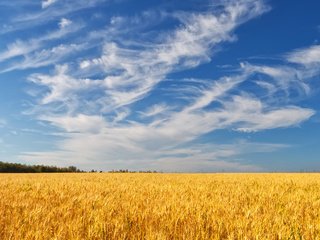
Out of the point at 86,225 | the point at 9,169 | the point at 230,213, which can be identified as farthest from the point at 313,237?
the point at 9,169

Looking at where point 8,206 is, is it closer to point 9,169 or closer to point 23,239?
point 23,239

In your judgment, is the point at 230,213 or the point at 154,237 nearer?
the point at 154,237

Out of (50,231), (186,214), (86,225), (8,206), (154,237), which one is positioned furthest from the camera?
(8,206)

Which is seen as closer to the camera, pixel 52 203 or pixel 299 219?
pixel 299 219

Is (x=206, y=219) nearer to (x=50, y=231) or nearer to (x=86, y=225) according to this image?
(x=86, y=225)

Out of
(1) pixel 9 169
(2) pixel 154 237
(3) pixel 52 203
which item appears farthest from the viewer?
(1) pixel 9 169

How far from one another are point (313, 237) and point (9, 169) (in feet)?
251

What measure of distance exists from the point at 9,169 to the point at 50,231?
247ft

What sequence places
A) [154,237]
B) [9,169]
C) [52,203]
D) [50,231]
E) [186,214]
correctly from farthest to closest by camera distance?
[9,169], [52,203], [186,214], [50,231], [154,237]

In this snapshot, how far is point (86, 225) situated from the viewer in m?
4.75

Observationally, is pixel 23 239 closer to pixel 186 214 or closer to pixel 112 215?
pixel 112 215

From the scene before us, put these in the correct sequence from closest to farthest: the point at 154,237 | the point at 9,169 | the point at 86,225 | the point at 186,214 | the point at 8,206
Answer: the point at 154,237 → the point at 86,225 → the point at 186,214 → the point at 8,206 → the point at 9,169

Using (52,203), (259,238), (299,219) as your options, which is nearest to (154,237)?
(259,238)

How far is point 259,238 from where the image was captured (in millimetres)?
4078
